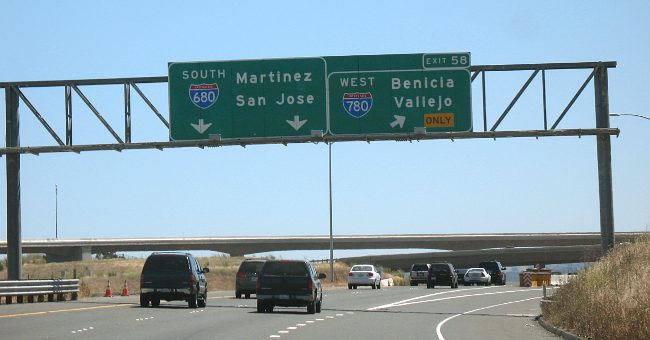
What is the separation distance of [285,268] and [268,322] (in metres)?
5.61

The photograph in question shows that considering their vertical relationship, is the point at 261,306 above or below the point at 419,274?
above

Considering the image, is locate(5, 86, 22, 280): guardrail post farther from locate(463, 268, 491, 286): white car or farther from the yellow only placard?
locate(463, 268, 491, 286): white car

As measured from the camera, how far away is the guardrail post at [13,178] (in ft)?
140

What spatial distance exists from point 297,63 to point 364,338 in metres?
18.2

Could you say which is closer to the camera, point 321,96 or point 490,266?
point 321,96

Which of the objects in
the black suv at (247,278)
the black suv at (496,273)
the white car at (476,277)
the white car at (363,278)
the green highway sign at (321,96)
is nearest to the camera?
the green highway sign at (321,96)

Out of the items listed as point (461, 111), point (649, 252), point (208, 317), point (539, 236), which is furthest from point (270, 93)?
point (539, 236)

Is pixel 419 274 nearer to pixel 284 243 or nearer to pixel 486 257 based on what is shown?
pixel 486 257

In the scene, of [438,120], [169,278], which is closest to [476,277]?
[438,120]

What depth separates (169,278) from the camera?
37062 mm

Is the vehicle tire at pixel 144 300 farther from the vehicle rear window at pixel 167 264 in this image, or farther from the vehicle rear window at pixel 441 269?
the vehicle rear window at pixel 441 269

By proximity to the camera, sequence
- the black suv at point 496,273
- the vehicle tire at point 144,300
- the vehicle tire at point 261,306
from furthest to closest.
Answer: the black suv at point 496,273 < the vehicle tire at point 144,300 < the vehicle tire at point 261,306

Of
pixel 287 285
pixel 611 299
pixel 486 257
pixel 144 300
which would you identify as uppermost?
pixel 611 299

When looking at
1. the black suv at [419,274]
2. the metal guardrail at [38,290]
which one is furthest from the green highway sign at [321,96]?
the black suv at [419,274]
